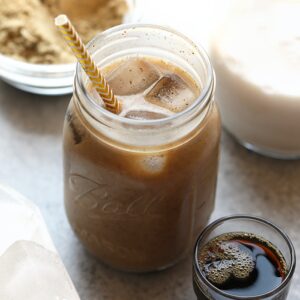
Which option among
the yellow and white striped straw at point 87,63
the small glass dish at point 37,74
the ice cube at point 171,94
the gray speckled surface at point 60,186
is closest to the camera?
the yellow and white striped straw at point 87,63

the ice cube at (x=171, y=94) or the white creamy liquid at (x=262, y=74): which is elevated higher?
the ice cube at (x=171, y=94)

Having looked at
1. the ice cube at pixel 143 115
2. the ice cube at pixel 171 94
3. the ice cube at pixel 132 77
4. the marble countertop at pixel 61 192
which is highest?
the ice cube at pixel 132 77

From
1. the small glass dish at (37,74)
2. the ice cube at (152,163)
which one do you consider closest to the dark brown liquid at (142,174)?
the ice cube at (152,163)

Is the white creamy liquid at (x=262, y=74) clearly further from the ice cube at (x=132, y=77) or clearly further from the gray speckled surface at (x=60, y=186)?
the ice cube at (x=132, y=77)

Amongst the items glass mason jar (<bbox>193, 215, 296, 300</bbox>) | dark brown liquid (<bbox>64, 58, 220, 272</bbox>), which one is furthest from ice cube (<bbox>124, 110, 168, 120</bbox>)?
glass mason jar (<bbox>193, 215, 296, 300</bbox>)

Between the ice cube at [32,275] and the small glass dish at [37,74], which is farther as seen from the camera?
the small glass dish at [37,74]

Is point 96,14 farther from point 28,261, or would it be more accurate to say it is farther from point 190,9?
point 28,261

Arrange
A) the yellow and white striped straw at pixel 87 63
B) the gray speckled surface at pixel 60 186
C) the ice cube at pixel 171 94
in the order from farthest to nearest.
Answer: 1. the gray speckled surface at pixel 60 186
2. the ice cube at pixel 171 94
3. the yellow and white striped straw at pixel 87 63
